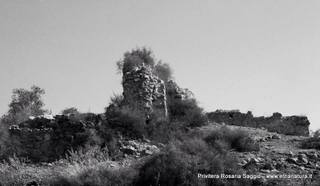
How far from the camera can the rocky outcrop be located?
621 inches

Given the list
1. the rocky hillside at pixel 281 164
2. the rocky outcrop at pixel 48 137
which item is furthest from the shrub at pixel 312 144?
the rocky outcrop at pixel 48 137

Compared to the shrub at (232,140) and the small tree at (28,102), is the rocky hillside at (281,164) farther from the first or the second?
the small tree at (28,102)

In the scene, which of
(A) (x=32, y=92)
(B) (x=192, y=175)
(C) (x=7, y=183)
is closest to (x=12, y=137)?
(C) (x=7, y=183)

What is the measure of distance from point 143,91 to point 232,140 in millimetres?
5831

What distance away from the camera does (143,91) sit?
17.4 m

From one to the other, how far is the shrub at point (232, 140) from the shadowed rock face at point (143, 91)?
4483 millimetres

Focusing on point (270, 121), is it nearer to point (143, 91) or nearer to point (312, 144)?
point (312, 144)

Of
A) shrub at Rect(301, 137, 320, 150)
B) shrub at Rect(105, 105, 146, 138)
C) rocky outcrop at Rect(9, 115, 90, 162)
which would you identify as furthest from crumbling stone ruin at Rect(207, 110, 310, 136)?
rocky outcrop at Rect(9, 115, 90, 162)

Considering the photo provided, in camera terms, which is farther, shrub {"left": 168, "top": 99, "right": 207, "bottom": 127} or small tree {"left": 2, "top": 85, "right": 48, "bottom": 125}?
small tree {"left": 2, "top": 85, "right": 48, "bottom": 125}

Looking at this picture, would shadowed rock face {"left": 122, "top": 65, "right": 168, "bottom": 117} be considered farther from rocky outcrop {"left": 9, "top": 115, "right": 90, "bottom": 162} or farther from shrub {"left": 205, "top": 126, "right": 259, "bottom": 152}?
shrub {"left": 205, "top": 126, "right": 259, "bottom": 152}

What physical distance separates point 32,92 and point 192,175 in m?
30.3

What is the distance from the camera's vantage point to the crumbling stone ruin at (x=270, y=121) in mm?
19984

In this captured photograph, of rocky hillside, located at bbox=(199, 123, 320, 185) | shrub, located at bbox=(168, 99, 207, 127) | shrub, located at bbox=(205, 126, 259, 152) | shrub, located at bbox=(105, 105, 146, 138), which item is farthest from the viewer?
shrub, located at bbox=(168, 99, 207, 127)

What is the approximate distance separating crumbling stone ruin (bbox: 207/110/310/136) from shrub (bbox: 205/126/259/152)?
7468 mm
